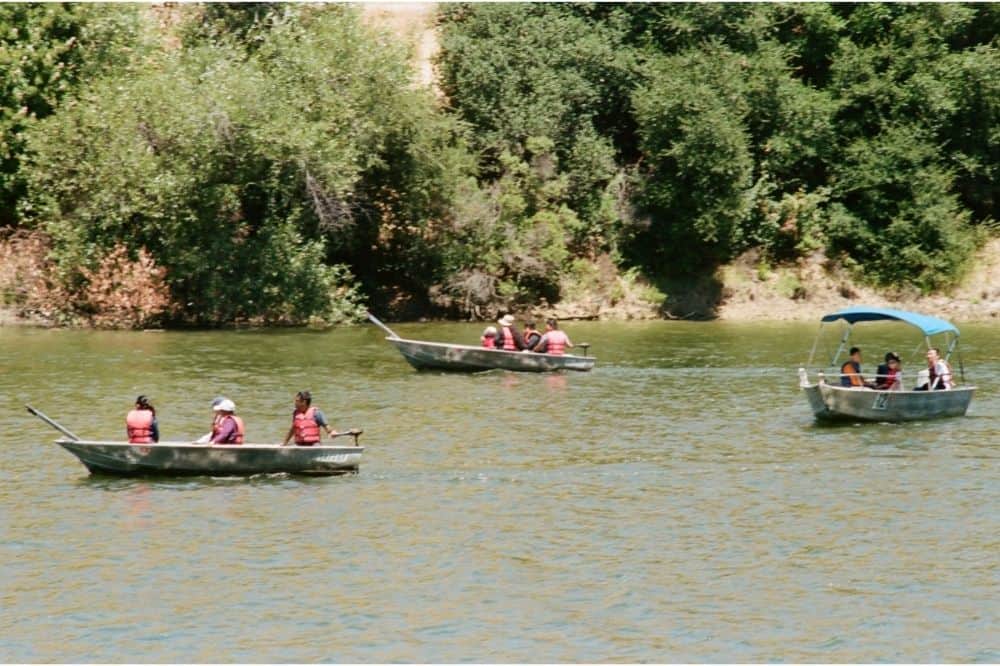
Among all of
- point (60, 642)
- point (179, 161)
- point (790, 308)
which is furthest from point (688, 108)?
point (60, 642)

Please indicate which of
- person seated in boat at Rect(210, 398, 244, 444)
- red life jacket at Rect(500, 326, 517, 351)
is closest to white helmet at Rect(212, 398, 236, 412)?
person seated in boat at Rect(210, 398, 244, 444)

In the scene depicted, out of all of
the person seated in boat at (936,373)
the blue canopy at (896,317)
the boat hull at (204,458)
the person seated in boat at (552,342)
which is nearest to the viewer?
the boat hull at (204,458)

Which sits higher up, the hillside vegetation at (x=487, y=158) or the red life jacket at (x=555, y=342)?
the hillside vegetation at (x=487, y=158)

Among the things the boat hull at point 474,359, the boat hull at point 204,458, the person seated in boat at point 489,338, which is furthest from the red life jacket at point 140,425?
the person seated in boat at point 489,338

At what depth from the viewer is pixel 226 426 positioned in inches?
1148

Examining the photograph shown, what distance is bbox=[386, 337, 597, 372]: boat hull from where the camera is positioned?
43.1 meters

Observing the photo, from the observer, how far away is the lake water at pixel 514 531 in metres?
21.0

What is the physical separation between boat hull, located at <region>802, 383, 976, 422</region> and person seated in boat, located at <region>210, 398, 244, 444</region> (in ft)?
42.5

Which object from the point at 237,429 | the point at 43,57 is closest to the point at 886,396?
the point at 237,429

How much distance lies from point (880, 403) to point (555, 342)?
36.5 ft

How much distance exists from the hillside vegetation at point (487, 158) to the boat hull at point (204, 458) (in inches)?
937

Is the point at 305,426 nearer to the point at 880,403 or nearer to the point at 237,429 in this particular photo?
the point at 237,429

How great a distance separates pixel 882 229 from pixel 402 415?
95.6 ft

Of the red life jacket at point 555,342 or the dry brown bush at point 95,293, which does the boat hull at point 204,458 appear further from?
the dry brown bush at point 95,293
